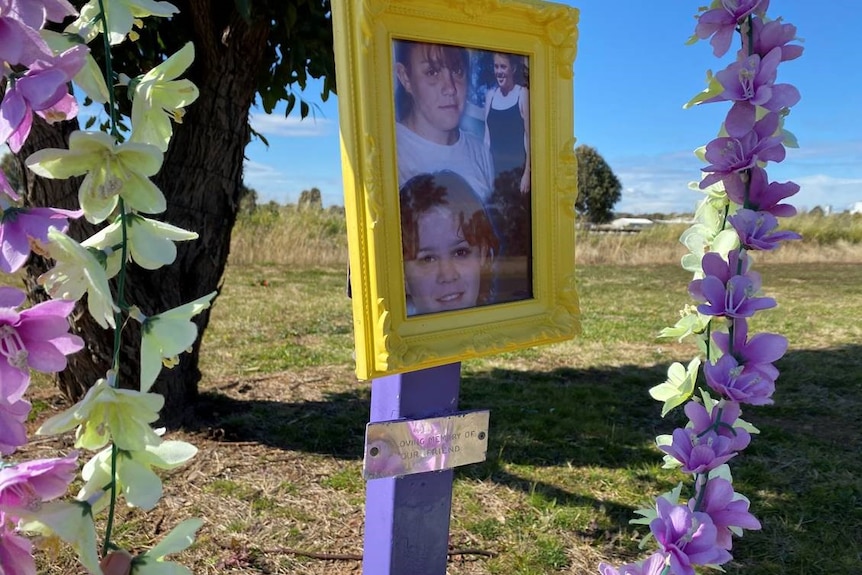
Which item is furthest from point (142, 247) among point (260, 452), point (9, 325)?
point (260, 452)

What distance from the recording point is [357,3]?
3.84 feet

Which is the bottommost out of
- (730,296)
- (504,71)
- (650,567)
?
(650,567)

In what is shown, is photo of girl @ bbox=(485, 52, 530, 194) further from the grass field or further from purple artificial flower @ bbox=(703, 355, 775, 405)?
the grass field

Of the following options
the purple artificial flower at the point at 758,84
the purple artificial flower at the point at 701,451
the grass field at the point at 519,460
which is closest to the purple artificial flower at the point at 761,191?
the purple artificial flower at the point at 758,84

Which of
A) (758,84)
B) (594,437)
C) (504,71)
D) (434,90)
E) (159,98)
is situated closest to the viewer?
(159,98)

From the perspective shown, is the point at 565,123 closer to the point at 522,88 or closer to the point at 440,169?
the point at 522,88

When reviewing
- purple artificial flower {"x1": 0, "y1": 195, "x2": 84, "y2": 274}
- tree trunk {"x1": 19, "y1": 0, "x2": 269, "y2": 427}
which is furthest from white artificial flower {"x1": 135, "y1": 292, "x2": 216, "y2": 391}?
tree trunk {"x1": 19, "y1": 0, "x2": 269, "y2": 427}

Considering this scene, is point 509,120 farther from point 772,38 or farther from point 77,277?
point 77,277

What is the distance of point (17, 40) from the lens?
547 millimetres

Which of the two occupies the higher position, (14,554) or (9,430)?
(9,430)

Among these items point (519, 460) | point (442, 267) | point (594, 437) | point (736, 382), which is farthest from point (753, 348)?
point (594, 437)

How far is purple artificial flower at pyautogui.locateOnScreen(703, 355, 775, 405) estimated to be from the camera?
962mm

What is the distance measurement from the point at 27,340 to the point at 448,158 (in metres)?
0.95

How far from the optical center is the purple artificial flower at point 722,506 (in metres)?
1.01
